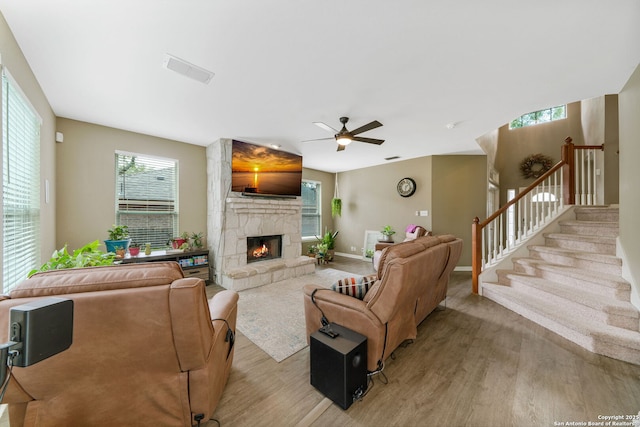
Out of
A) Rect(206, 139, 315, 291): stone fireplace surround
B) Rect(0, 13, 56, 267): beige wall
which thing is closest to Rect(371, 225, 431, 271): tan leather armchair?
Rect(206, 139, 315, 291): stone fireplace surround

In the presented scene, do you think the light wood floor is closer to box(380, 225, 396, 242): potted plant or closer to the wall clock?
box(380, 225, 396, 242): potted plant

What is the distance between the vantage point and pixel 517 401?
1635mm

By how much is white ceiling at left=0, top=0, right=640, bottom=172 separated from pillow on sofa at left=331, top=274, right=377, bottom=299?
194 cm

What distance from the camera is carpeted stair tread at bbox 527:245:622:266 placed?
2775 millimetres

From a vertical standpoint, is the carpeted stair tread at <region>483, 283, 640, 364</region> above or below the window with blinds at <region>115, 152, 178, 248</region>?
below

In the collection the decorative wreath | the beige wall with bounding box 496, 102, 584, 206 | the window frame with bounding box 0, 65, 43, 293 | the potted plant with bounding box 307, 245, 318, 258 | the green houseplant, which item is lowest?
the potted plant with bounding box 307, 245, 318, 258

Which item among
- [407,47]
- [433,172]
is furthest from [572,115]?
[407,47]

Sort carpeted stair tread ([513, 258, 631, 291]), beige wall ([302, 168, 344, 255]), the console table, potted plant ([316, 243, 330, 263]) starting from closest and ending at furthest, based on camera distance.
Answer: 1. carpeted stair tread ([513, 258, 631, 291])
2. the console table
3. potted plant ([316, 243, 330, 263])
4. beige wall ([302, 168, 344, 255])

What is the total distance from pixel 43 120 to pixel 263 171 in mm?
2778

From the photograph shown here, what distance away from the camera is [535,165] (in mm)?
6465

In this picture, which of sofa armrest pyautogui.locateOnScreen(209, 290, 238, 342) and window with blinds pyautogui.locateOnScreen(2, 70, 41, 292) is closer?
sofa armrest pyautogui.locateOnScreen(209, 290, 238, 342)

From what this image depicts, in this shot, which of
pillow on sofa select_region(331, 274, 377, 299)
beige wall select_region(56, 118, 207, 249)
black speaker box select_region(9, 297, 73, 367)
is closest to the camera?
black speaker box select_region(9, 297, 73, 367)

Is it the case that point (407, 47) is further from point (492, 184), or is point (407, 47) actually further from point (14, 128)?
point (492, 184)

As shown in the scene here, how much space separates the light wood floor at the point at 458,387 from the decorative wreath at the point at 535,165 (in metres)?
5.74
